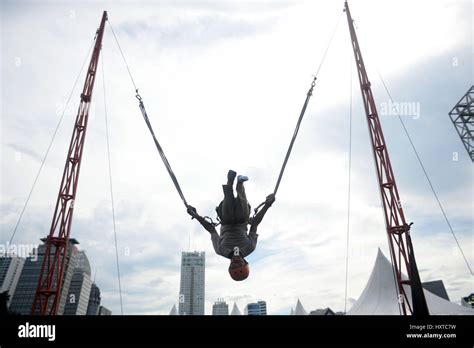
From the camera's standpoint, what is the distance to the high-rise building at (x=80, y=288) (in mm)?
86812

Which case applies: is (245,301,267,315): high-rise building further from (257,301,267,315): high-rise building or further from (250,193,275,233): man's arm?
(250,193,275,233): man's arm

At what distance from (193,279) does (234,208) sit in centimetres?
10998

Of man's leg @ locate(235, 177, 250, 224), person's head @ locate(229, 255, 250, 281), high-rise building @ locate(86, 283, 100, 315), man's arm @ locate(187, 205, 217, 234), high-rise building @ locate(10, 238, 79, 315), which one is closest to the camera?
person's head @ locate(229, 255, 250, 281)

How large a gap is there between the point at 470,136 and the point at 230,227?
17.0 metres

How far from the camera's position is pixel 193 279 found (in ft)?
352

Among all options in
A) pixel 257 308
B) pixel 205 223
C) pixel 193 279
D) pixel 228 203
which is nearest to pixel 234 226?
pixel 228 203

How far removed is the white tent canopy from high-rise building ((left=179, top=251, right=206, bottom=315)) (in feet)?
319

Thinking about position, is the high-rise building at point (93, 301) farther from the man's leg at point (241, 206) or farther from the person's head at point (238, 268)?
the person's head at point (238, 268)

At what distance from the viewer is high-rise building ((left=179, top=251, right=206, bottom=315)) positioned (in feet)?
353

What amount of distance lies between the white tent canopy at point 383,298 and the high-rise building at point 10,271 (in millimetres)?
96451

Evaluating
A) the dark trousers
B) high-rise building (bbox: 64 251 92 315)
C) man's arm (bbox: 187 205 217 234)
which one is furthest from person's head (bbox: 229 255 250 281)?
high-rise building (bbox: 64 251 92 315)

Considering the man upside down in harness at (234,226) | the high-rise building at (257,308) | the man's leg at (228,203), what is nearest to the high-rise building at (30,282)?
the high-rise building at (257,308)
